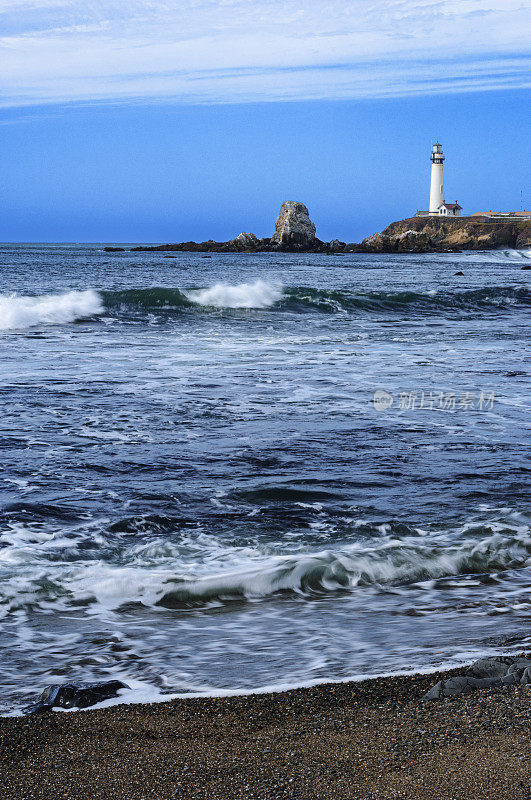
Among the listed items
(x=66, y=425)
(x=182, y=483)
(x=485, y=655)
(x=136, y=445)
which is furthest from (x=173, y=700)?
(x=66, y=425)

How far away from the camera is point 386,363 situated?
12.2m

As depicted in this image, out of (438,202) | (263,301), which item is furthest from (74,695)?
(438,202)

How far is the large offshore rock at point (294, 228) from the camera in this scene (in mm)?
97250

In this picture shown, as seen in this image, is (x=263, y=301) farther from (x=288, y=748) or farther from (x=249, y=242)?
(x=249, y=242)

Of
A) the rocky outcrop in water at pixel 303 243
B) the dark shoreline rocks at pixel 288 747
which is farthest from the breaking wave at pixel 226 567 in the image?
the rocky outcrop in water at pixel 303 243

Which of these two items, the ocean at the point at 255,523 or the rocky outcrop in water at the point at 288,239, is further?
the rocky outcrop in water at the point at 288,239

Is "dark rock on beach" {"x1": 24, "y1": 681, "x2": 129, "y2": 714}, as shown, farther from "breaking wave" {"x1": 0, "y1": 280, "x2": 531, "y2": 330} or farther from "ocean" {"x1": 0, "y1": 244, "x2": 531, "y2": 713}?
"breaking wave" {"x1": 0, "y1": 280, "x2": 531, "y2": 330}

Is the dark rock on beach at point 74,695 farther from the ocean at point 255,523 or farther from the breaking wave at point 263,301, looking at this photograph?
the breaking wave at point 263,301

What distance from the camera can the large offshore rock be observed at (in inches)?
3829

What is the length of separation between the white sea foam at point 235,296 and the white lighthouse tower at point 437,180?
99291 mm

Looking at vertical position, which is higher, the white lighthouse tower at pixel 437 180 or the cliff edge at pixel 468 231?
the white lighthouse tower at pixel 437 180

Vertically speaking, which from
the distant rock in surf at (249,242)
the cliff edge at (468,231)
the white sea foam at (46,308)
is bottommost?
the white sea foam at (46,308)

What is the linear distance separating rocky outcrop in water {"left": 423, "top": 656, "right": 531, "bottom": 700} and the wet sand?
5 centimetres

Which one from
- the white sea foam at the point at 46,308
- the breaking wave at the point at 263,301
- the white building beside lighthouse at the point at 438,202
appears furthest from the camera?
the white building beside lighthouse at the point at 438,202
